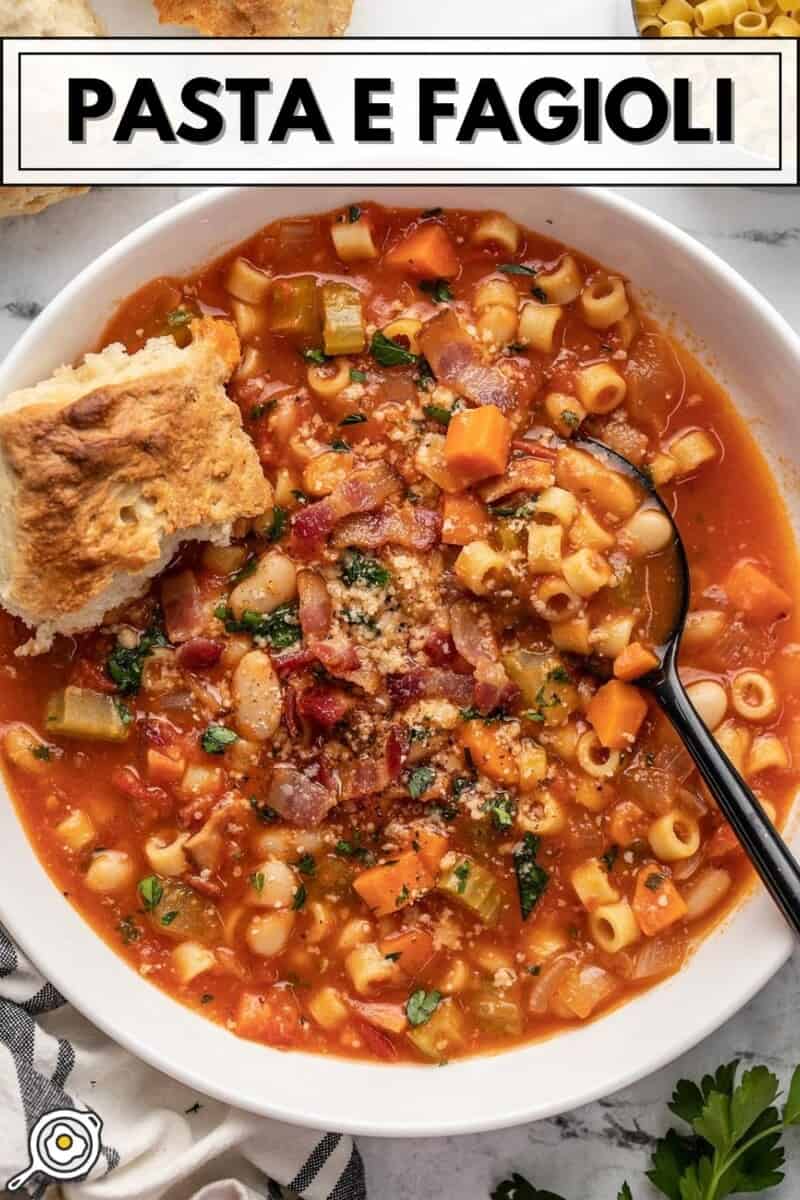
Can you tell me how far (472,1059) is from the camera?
4.83 metres

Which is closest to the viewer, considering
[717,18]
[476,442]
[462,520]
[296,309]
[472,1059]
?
[476,442]

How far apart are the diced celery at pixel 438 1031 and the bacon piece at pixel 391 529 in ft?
5.64

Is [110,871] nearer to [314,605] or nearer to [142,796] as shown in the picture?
[142,796]

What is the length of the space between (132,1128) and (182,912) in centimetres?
85

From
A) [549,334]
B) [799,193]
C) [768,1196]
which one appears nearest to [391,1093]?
[768,1196]

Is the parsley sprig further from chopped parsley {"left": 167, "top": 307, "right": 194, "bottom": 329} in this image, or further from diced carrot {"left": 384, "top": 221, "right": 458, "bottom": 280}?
chopped parsley {"left": 167, "top": 307, "right": 194, "bottom": 329}

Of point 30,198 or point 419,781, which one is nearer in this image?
point 419,781

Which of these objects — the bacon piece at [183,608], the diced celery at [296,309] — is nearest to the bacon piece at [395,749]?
the bacon piece at [183,608]

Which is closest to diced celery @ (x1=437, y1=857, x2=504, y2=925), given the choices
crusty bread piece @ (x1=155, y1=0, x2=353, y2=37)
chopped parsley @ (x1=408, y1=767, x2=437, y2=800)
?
chopped parsley @ (x1=408, y1=767, x2=437, y2=800)

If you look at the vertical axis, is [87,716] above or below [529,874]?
above

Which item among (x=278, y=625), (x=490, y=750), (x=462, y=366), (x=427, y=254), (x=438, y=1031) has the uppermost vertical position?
(x=427, y=254)

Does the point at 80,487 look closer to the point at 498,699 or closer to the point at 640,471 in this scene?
the point at 498,699

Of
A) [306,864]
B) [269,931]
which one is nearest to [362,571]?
[306,864]

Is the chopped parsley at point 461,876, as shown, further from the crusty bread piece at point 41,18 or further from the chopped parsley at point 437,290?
the crusty bread piece at point 41,18
